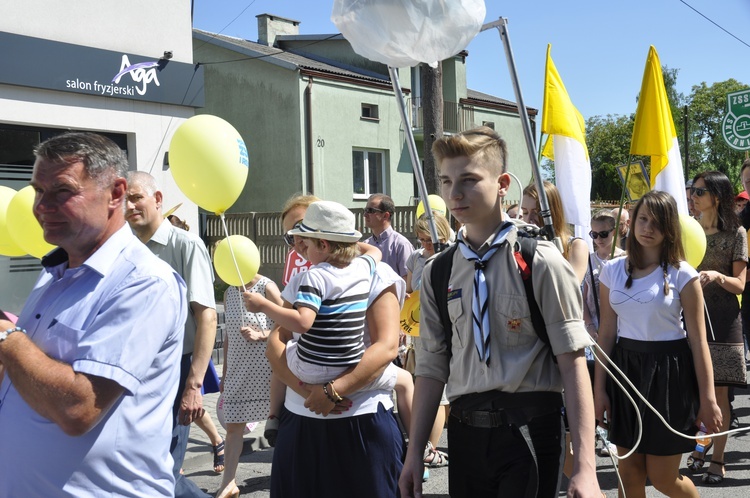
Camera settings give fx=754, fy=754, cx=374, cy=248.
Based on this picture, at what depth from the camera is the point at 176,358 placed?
8.05 feet

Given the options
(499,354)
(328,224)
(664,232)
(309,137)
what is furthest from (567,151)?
(309,137)

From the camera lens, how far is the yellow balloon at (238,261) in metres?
4.64

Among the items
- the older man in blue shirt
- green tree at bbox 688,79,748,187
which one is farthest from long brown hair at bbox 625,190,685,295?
green tree at bbox 688,79,748,187

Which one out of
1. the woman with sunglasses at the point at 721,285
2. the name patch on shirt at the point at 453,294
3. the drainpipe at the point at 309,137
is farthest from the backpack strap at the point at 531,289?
the drainpipe at the point at 309,137

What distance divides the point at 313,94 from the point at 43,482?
902 inches

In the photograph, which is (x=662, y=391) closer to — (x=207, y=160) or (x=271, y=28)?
(x=207, y=160)

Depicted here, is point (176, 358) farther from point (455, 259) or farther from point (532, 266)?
point (532, 266)

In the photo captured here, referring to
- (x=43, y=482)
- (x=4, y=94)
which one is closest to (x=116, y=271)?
(x=43, y=482)

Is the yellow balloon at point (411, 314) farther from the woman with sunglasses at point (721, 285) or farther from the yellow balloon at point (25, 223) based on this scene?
the yellow balloon at point (25, 223)

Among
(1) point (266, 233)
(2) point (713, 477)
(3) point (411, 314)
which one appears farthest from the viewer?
(1) point (266, 233)

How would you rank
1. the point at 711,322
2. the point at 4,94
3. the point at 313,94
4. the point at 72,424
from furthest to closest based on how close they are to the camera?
the point at 313,94 → the point at 4,94 → the point at 711,322 → the point at 72,424

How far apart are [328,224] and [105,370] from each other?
181 centimetres

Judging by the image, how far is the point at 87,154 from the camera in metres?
2.29

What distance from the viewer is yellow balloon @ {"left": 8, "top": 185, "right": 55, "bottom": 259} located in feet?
14.3
